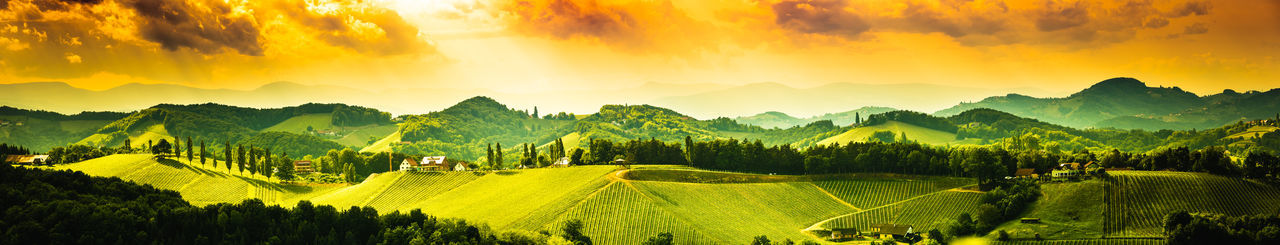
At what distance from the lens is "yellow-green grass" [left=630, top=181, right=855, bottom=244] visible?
250 ft

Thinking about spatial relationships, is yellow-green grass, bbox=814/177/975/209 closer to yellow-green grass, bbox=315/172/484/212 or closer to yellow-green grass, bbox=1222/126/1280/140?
yellow-green grass, bbox=315/172/484/212

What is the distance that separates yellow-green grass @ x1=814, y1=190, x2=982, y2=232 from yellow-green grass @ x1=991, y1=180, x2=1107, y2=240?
7.84 m

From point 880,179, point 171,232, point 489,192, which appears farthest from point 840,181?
point 171,232

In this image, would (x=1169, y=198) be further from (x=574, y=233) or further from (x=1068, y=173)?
(x=574, y=233)

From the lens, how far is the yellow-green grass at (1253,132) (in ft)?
556

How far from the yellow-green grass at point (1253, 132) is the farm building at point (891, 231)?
147408 mm

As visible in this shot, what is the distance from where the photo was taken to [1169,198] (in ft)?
254

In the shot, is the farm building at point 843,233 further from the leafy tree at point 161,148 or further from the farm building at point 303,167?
the farm building at point 303,167

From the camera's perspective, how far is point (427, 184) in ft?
344

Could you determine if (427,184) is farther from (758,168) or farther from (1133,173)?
(1133,173)

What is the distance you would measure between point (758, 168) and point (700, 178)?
22.1 metres

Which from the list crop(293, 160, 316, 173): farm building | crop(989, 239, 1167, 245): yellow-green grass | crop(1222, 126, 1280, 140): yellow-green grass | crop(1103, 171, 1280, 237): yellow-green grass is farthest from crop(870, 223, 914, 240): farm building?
crop(1222, 126, 1280, 140): yellow-green grass

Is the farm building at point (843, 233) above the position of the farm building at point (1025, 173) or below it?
below

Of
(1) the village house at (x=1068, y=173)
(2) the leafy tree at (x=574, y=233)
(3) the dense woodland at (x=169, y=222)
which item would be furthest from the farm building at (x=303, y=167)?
(1) the village house at (x=1068, y=173)
